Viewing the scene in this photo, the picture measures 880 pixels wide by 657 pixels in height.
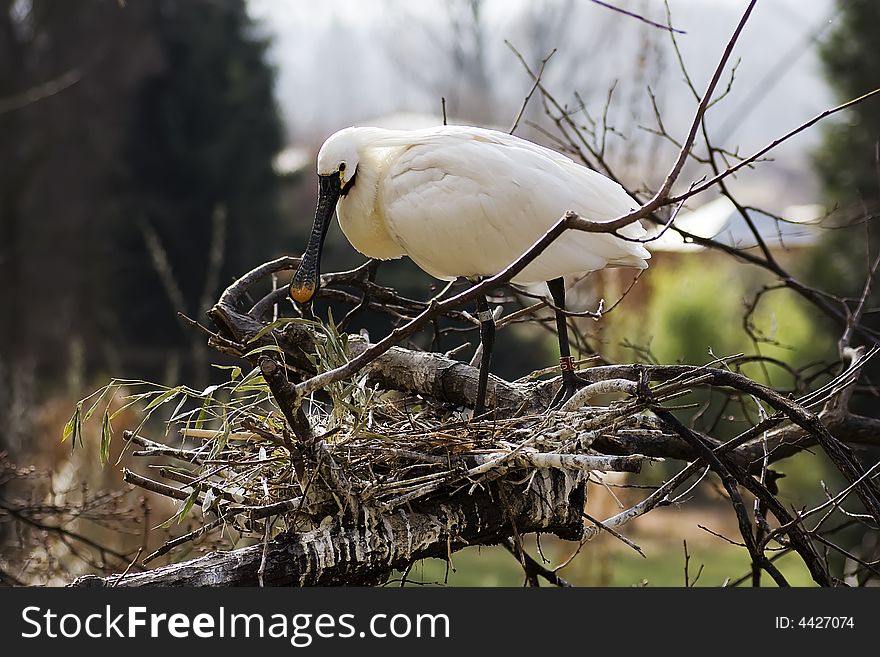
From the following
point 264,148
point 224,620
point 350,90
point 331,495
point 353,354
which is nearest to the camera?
point 224,620

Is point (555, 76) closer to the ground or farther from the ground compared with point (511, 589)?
farther from the ground

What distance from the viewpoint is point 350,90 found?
63.8 metres

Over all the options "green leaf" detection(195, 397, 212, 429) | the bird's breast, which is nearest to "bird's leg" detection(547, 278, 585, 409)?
the bird's breast

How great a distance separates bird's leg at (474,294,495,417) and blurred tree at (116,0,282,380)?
11.2 metres

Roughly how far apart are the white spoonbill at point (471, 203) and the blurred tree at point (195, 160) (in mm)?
11152

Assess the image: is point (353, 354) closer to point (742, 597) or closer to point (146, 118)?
point (742, 597)

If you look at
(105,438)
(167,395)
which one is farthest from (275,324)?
(105,438)

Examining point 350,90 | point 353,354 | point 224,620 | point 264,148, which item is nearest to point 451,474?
point 224,620

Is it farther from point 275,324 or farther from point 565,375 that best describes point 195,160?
point 275,324

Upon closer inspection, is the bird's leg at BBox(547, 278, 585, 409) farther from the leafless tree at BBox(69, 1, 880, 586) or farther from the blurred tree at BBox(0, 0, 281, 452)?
the blurred tree at BBox(0, 0, 281, 452)

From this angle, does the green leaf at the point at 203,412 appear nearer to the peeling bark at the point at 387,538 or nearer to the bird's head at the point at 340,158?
the peeling bark at the point at 387,538

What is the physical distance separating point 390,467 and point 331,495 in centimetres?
19

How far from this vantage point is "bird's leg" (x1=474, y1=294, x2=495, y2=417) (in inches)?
109

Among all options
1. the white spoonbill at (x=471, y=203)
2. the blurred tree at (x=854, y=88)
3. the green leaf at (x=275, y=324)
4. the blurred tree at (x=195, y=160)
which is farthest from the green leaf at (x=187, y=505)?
the blurred tree at (x=195, y=160)
